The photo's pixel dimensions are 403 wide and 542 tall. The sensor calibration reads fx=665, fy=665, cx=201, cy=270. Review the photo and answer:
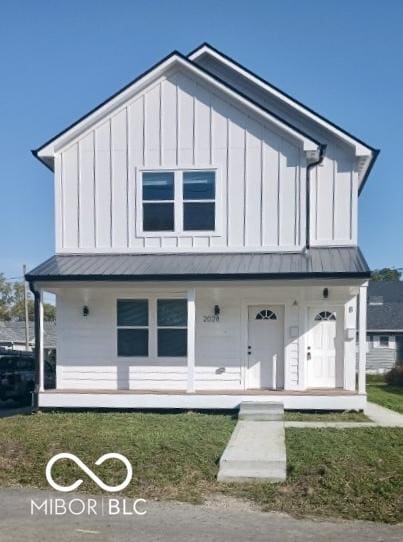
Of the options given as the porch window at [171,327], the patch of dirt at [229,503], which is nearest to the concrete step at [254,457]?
the patch of dirt at [229,503]

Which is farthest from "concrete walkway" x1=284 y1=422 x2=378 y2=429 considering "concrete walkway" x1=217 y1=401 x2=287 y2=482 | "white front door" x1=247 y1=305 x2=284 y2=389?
"white front door" x1=247 y1=305 x2=284 y2=389

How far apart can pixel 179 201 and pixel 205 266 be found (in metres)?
1.97

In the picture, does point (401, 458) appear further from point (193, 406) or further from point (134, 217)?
point (134, 217)

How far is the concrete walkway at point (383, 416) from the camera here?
13.1 m

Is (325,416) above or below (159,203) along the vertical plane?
below

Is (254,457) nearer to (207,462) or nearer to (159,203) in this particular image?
(207,462)

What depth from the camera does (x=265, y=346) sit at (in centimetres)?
1582

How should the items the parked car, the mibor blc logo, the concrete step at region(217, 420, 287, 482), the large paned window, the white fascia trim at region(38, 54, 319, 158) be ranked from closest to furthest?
the mibor blc logo → the concrete step at region(217, 420, 287, 482) → the white fascia trim at region(38, 54, 319, 158) → the large paned window → the parked car

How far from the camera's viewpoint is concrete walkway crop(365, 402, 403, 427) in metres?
13.1

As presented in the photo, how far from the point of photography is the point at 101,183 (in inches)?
643

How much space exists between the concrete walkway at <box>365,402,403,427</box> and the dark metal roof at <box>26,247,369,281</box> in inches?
118

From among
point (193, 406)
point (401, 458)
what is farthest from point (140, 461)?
point (193, 406)

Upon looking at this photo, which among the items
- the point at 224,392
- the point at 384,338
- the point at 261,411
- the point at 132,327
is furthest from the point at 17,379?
the point at 384,338

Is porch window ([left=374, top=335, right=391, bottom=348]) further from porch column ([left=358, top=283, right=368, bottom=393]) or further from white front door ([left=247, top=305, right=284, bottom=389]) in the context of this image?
porch column ([left=358, top=283, right=368, bottom=393])
